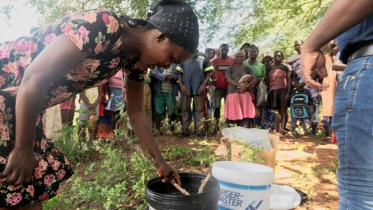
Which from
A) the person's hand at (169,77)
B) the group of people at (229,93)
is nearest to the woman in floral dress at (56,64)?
the group of people at (229,93)

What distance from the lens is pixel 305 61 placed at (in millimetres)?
1085

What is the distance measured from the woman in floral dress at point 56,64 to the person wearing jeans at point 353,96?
0.58m

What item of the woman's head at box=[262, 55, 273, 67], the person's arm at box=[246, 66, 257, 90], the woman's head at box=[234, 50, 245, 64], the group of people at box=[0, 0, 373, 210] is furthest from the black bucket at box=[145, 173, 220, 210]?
the woman's head at box=[262, 55, 273, 67]

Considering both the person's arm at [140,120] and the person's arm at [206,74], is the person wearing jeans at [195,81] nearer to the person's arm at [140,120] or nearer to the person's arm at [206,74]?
the person's arm at [206,74]

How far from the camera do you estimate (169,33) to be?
1.29 m

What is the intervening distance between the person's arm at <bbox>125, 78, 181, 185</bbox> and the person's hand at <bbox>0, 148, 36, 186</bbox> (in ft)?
2.28

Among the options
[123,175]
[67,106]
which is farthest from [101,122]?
[123,175]

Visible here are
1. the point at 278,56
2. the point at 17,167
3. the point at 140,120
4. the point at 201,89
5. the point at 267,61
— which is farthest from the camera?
the point at 267,61

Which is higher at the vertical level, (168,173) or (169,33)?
(169,33)

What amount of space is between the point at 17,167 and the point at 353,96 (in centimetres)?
124

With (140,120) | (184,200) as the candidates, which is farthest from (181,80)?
(184,200)

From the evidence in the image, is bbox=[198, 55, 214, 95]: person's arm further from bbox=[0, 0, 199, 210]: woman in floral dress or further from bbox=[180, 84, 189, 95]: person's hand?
bbox=[0, 0, 199, 210]: woman in floral dress

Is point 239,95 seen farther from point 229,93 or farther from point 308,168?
point 308,168

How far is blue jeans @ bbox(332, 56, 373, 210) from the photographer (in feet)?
3.12
